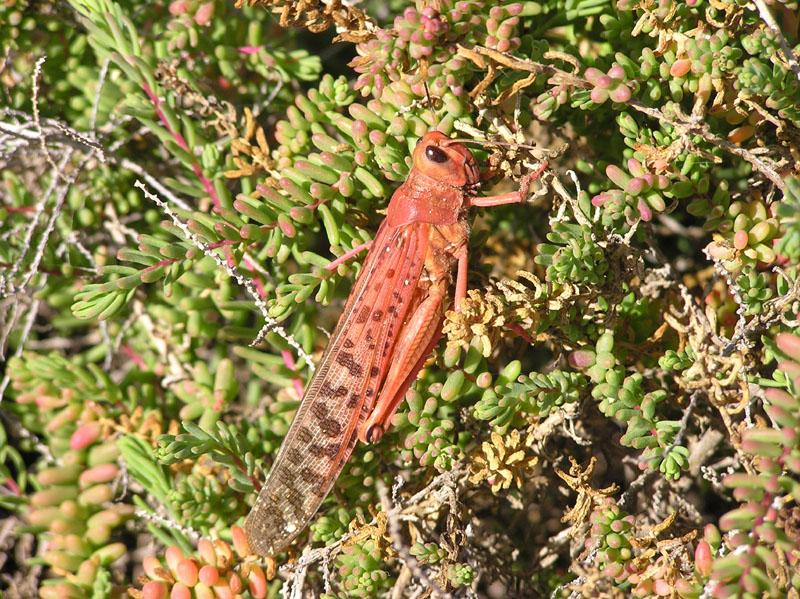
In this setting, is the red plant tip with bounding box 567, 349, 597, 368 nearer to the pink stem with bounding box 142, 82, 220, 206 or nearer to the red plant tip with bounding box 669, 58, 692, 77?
the red plant tip with bounding box 669, 58, 692, 77

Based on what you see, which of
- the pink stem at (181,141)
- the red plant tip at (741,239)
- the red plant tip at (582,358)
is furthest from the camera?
the pink stem at (181,141)

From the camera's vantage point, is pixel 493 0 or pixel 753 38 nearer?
pixel 753 38

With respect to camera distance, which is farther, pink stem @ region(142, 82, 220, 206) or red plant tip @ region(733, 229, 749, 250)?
pink stem @ region(142, 82, 220, 206)

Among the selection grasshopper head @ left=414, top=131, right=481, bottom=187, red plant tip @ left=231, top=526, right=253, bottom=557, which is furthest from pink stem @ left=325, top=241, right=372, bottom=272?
red plant tip @ left=231, top=526, right=253, bottom=557

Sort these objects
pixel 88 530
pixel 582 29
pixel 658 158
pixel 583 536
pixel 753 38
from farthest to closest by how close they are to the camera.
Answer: pixel 88 530 → pixel 582 29 → pixel 583 536 → pixel 658 158 → pixel 753 38

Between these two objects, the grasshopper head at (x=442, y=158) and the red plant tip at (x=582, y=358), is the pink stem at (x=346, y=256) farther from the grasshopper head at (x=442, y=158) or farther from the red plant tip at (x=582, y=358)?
the red plant tip at (x=582, y=358)

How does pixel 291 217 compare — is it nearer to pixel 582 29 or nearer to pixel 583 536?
pixel 582 29

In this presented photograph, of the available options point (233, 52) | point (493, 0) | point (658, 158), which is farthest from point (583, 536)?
point (233, 52)

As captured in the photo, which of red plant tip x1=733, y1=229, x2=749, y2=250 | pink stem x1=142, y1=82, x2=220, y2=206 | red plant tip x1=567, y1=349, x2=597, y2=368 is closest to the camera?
red plant tip x1=733, y1=229, x2=749, y2=250

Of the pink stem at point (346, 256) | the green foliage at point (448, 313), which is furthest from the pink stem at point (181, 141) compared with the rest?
the pink stem at point (346, 256)
